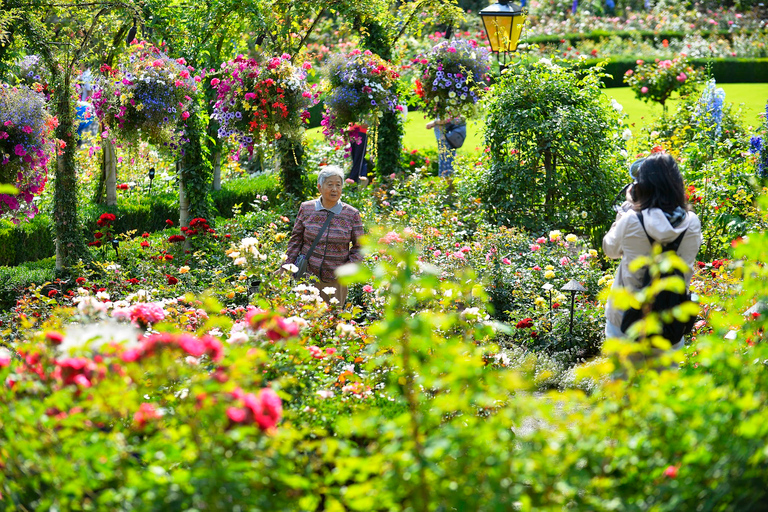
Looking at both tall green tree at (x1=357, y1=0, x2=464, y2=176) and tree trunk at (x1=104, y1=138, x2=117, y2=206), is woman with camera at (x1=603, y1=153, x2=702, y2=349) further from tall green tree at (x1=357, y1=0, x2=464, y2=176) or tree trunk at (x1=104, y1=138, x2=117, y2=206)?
tree trunk at (x1=104, y1=138, x2=117, y2=206)

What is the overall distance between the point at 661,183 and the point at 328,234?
215 centimetres

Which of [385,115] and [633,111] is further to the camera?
[633,111]

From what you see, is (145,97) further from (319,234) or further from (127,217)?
(319,234)

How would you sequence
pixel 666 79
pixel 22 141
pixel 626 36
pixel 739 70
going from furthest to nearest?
1. pixel 626 36
2. pixel 739 70
3. pixel 666 79
4. pixel 22 141

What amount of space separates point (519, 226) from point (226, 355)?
4783 mm

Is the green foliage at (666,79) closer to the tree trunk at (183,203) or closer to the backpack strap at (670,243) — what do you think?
the tree trunk at (183,203)

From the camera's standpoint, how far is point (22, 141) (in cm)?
528

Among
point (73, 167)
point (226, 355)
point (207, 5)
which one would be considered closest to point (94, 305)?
point (226, 355)

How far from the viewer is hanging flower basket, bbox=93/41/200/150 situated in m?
5.98

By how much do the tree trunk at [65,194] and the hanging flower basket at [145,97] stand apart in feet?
0.95

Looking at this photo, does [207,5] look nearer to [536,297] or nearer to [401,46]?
[401,46]

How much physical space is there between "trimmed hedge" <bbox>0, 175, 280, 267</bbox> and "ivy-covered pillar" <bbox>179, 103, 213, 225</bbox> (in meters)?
0.32

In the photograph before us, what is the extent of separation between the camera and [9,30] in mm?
5824

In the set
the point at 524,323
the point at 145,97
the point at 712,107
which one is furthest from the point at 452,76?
the point at 524,323
